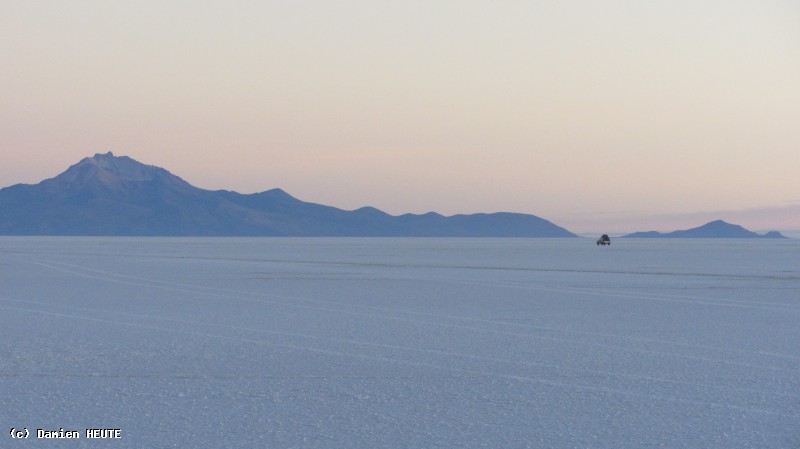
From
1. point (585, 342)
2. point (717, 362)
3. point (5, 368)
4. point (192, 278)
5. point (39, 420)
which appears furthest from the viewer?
point (192, 278)

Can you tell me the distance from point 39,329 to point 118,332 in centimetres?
183

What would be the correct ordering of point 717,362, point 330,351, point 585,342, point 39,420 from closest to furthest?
point 39,420 < point 717,362 < point 330,351 < point 585,342

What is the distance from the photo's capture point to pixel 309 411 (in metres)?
11.8

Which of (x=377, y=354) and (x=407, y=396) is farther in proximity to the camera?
(x=377, y=354)

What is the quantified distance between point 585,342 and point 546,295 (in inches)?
551

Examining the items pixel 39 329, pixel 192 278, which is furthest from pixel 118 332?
pixel 192 278

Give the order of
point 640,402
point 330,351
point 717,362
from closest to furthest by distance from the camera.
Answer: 1. point 640,402
2. point 717,362
3. point 330,351

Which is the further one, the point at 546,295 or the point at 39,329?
the point at 546,295

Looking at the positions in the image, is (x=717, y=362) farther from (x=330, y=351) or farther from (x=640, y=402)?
(x=330, y=351)

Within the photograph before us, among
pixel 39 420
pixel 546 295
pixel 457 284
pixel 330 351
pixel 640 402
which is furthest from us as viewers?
pixel 457 284

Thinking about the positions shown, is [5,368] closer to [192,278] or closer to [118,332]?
[118,332]

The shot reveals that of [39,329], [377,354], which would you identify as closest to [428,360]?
[377,354]

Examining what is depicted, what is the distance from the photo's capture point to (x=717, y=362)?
1602 centimetres

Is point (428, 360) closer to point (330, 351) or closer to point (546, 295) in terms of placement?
point (330, 351)
